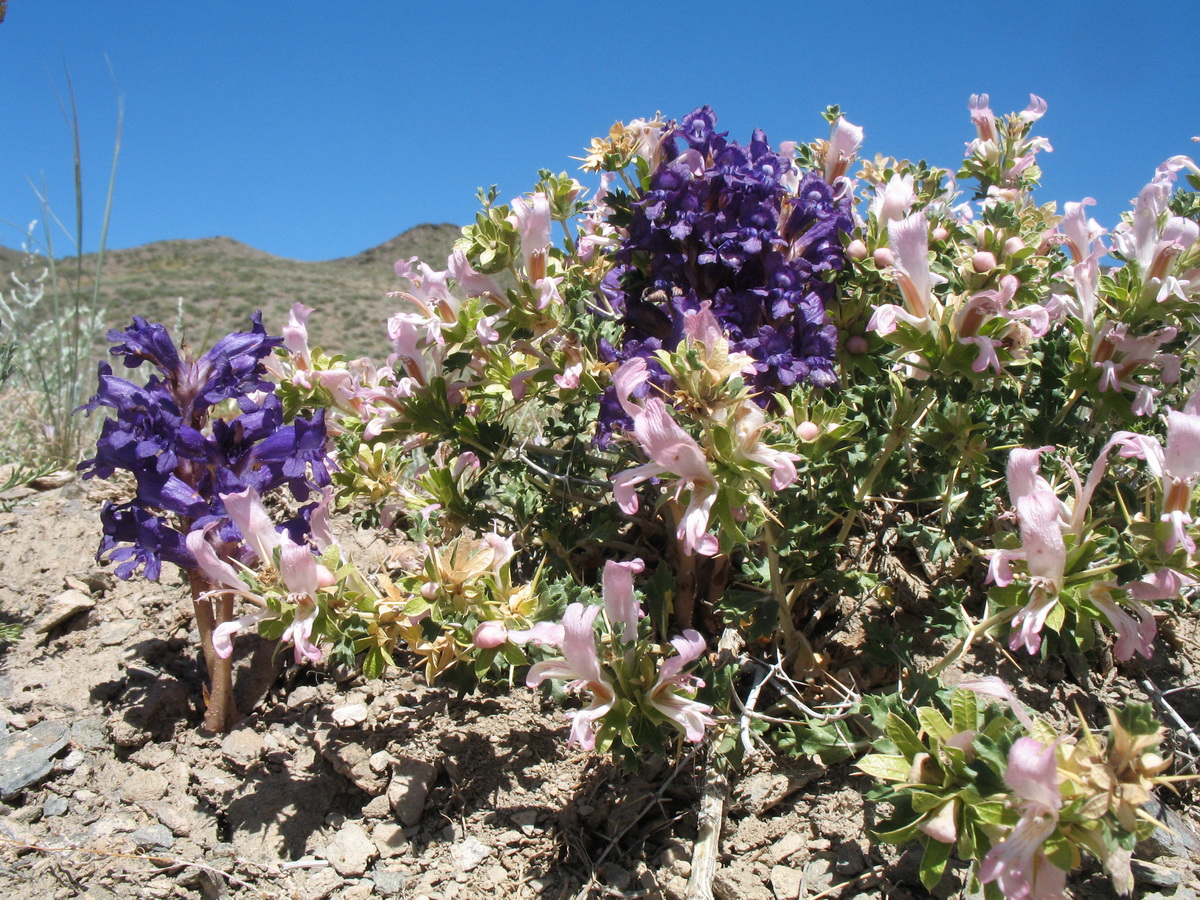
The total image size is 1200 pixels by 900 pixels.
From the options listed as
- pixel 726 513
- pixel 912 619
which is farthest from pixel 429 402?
pixel 912 619

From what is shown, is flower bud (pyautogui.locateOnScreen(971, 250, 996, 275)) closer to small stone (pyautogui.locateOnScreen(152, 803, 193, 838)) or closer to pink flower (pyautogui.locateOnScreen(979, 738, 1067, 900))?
pink flower (pyautogui.locateOnScreen(979, 738, 1067, 900))

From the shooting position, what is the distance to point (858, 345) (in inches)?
82.4

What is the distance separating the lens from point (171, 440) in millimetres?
1975

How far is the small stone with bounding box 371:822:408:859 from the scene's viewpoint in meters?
2.05

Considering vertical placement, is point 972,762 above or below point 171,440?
→ below

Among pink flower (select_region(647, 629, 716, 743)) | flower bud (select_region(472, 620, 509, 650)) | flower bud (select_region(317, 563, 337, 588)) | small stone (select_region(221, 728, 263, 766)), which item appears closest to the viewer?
pink flower (select_region(647, 629, 716, 743))

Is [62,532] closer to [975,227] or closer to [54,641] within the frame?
[54,641]

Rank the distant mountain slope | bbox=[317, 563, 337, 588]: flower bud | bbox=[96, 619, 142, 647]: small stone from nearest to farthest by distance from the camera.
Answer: bbox=[317, 563, 337, 588]: flower bud, bbox=[96, 619, 142, 647]: small stone, the distant mountain slope

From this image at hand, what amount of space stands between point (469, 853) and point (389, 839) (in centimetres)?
22

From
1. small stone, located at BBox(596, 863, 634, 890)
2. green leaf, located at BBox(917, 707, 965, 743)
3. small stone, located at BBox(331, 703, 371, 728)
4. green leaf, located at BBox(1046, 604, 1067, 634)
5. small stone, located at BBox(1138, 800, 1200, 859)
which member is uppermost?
green leaf, located at BBox(1046, 604, 1067, 634)

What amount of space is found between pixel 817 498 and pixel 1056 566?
0.63 meters

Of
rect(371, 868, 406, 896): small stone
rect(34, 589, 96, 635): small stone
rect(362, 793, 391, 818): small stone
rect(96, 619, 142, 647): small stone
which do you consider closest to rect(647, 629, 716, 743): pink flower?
rect(371, 868, 406, 896): small stone

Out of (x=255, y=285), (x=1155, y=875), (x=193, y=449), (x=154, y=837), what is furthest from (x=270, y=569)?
(x=255, y=285)

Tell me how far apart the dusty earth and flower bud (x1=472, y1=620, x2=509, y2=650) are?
0.63 m
